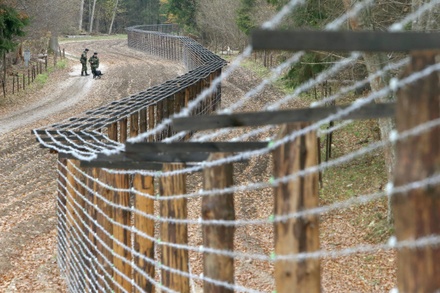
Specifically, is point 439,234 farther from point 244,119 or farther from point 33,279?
point 33,279

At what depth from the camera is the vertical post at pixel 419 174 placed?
2.93 m

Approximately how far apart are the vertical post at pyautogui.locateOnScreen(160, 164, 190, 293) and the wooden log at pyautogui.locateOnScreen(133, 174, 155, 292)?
3.07ft

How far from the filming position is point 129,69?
45.8 m

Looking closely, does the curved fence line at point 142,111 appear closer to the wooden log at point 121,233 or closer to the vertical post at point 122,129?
the vertical post at point 122,129

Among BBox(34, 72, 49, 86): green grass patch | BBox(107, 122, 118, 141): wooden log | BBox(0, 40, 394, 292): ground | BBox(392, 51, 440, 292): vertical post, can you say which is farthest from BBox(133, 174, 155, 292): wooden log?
BBox(34, 72, 49, 86): green grass patch

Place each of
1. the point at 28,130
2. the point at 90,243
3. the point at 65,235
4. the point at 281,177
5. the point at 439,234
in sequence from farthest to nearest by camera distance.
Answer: the point at 28,130 → the point at 65,235 → the point at 90,243 → the point at 281,177 → the point at 439,234

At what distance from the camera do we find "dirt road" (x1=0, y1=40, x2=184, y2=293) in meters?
12.3

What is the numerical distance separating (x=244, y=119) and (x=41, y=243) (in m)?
10.7

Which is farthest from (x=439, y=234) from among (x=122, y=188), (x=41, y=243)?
(x=41, y=243)

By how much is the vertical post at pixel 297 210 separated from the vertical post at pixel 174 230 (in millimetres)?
1850

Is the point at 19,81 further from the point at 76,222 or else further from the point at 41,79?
the point at 76,222

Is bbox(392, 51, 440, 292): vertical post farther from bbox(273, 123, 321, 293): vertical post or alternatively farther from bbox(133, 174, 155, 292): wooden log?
bbox(133, 174, 155, 292): wooden log

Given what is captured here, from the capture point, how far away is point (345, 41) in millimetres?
2852

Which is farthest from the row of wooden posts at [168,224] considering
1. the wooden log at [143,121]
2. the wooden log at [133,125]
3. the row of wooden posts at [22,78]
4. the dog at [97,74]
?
the dog at [97,74]
